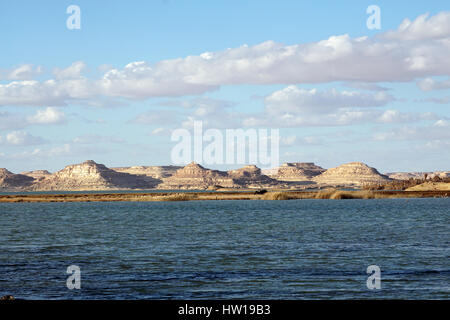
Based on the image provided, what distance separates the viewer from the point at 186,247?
4262 cm

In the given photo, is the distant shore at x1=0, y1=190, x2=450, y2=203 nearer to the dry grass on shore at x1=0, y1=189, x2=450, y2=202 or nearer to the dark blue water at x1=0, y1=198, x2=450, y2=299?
the dry grass on shore at x1=0, y1=189, x2=450, y2=202

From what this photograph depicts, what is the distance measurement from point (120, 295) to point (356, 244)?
24.6 meters

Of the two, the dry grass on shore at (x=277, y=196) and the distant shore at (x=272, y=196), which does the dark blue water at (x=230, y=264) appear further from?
the distant shore at (x=272, y=196)

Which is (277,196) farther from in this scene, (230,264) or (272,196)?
(230,264)

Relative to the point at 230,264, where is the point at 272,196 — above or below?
below

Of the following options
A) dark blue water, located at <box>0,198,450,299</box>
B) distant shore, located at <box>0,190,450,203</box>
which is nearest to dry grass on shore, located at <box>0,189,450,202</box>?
distant shore, located at <box>0,190,450,203</box>

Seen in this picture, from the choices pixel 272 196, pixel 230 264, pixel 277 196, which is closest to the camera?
pixel 230 264

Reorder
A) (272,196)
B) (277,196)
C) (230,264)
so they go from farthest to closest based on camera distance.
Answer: (272,196) < (277,196) < (230,264)

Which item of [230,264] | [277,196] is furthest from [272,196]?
[230,264]

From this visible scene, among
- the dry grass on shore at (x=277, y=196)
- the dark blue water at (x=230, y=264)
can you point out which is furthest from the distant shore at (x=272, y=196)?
the dark blue water at (x=230, y=264)

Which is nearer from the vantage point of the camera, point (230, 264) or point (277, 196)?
point (230, 264)

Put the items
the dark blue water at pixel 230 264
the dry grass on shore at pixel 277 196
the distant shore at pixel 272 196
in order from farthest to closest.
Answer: the distant shore at pixel 272 196 < the dry grass on shore at pixel 277 196 < the dark blue water at pixel 230 264
